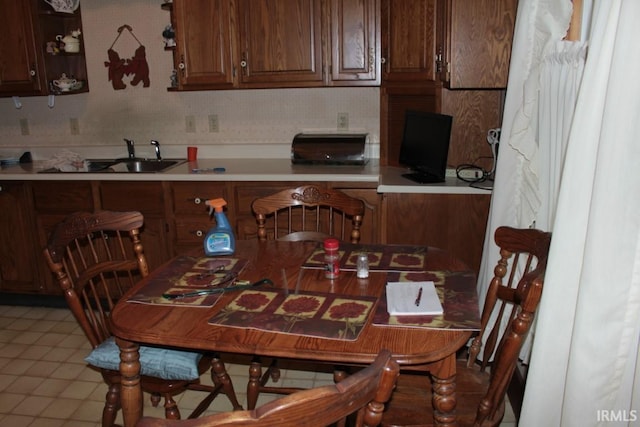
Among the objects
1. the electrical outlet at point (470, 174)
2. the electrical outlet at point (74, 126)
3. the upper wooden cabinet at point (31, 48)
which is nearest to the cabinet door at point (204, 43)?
the upper wooden cabinet at point (31, 48)

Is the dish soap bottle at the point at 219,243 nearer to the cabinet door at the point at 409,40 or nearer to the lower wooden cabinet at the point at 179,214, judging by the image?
the lower wooden cabinet at the point at 179,214

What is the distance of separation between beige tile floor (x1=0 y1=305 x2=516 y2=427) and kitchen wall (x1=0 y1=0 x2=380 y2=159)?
128 cm

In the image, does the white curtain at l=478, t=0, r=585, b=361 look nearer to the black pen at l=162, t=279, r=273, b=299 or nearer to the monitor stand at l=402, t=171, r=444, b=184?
the monitor stand at l=402, t=171, r=444, b=184

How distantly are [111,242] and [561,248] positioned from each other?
2.69 m

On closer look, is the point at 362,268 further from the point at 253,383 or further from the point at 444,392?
the point at 253,383

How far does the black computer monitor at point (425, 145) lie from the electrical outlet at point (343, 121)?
1.54 feet

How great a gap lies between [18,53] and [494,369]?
3.31m

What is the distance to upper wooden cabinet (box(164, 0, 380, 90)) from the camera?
320 cm

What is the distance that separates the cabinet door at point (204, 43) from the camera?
10.7 feet

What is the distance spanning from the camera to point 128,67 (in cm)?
375

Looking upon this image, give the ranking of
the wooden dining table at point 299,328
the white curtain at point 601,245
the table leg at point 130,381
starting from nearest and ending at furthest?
the white curtain at point 601,245, the wooden dining table at point 299,328, the table leg at point 130,381

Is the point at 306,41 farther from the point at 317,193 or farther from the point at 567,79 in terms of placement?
the point at 567,79

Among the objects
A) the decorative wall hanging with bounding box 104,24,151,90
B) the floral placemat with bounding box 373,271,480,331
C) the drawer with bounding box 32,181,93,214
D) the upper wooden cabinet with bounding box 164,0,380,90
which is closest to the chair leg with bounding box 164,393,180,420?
the floral placemat with bounding box 373,271,480,331

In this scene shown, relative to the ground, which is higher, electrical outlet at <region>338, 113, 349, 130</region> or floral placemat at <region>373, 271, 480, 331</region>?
electrical outlet at <region>338, 113, 349, 130</region>
